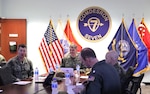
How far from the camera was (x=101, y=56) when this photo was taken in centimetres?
755

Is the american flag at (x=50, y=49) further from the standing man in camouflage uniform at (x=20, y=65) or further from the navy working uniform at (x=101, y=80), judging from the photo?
the navy working uniform at (x=101, y=80)

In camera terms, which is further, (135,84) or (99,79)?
(135,84)

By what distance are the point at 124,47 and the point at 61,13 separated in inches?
89.9

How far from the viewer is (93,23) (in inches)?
296

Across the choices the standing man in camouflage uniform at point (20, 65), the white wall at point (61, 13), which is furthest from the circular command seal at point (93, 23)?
the standing man in camouflage uniform at point (20, 65)

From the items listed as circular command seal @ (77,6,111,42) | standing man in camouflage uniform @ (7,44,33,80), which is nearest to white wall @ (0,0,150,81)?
circular command seal @ (77,6,111,42)

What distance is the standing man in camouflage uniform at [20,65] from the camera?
14.9 ft

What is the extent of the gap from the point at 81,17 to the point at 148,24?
210 cm

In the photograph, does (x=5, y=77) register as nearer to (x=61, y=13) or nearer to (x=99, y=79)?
(x=99, y=79)

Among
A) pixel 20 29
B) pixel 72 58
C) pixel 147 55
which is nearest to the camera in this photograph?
pixel 72 58

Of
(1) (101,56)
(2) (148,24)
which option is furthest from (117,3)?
(1) (101,56)

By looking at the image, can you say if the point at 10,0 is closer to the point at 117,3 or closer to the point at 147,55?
the point at 117,3

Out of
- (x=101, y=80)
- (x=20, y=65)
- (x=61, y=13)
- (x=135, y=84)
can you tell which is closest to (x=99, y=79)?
(x=101, y=80)

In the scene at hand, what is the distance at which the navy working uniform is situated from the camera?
7.80 feet
